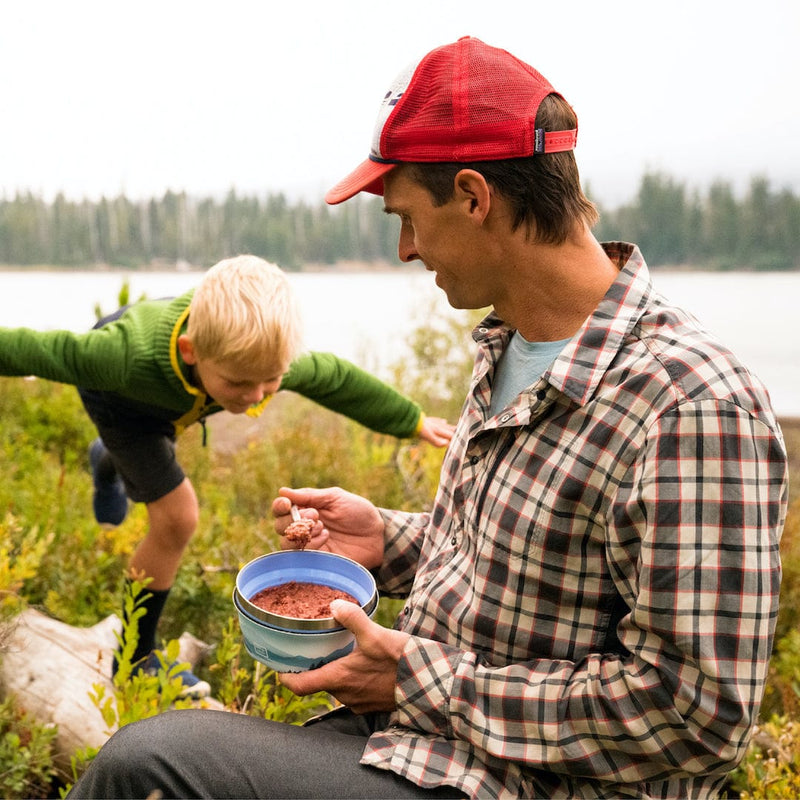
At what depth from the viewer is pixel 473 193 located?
126cm

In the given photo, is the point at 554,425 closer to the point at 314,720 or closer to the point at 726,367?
the point at 726,367

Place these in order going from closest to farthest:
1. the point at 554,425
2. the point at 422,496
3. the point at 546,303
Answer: the point at 554,425
the point at 546,303
the point at 422,496

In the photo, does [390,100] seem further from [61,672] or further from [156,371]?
[61,672]

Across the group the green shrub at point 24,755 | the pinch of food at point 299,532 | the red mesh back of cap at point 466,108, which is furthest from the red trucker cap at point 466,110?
the green shrub at point 24,755

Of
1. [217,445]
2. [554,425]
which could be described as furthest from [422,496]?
[554,425]

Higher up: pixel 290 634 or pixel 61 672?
pixel 290 634

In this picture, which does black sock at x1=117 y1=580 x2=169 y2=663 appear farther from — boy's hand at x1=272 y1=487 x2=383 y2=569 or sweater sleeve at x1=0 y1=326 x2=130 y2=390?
boy's hand at x1=272 y1=487 x2=383 y2=569

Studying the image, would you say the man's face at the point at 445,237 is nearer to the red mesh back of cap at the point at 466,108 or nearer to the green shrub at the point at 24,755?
the red mesh back of cap at the point at 466,108

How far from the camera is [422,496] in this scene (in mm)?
3178

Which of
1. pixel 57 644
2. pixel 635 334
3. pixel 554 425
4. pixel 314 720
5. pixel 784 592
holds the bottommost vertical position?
pixel 784 592

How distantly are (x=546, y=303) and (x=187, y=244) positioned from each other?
3.08 meters

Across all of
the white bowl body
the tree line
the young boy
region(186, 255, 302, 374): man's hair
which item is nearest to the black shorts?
the young boy

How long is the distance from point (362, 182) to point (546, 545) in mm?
631

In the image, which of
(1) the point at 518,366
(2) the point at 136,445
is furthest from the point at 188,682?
(1) the point at 518,366
